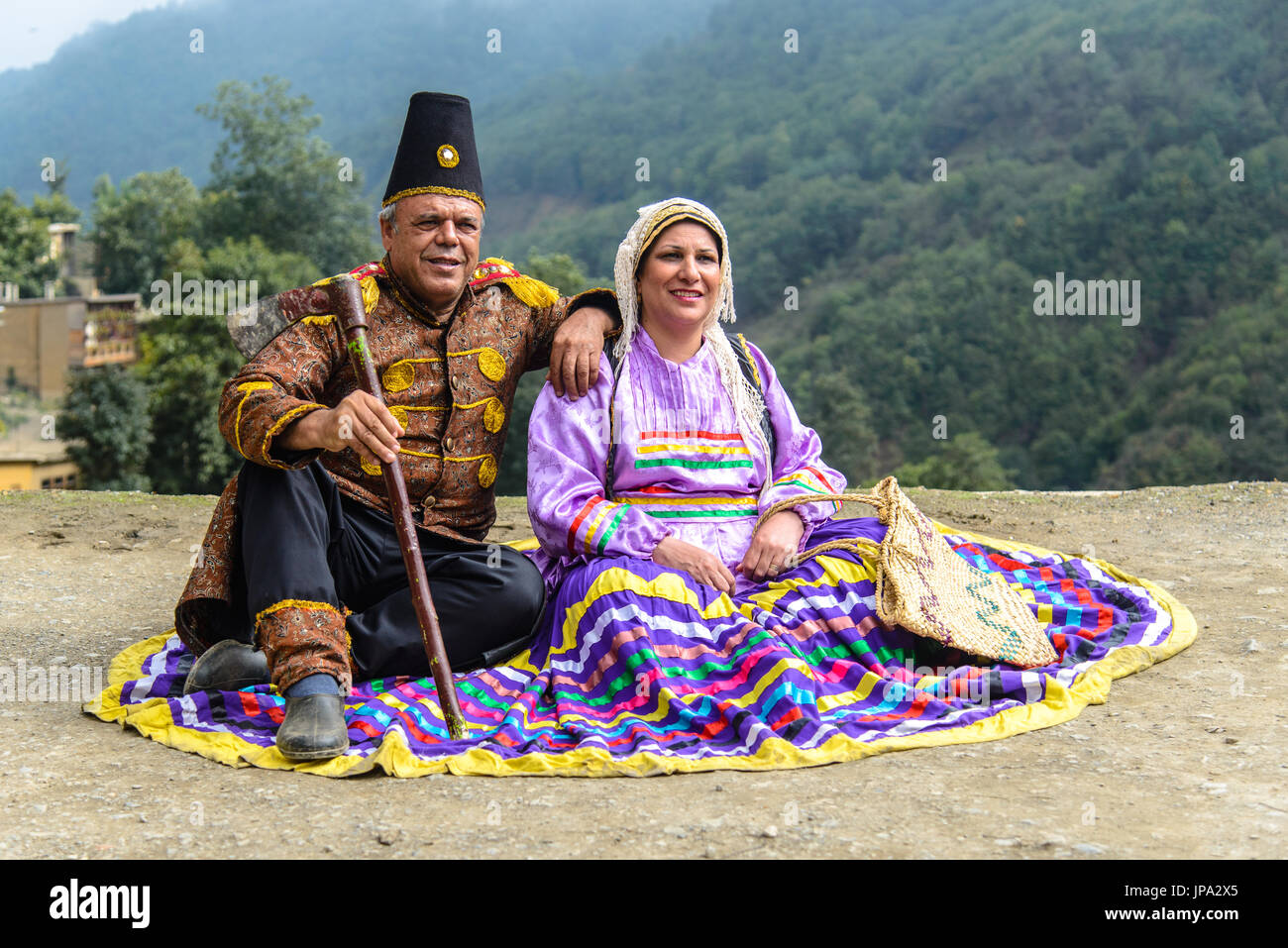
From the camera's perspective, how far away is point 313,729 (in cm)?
295

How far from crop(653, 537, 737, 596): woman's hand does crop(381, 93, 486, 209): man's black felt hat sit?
1.23m

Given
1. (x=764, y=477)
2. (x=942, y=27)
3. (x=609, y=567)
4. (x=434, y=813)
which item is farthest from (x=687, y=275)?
(x=942, y=27)

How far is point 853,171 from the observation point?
59.4 m

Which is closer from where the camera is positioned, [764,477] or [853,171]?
→ [764,477]

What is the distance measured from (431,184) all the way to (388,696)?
1538 millimetres

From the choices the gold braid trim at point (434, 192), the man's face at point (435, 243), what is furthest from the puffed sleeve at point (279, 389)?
the gold braid trim at point (434, 192)

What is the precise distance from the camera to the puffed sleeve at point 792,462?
3904mm

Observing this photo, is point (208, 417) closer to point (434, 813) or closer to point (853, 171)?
point (434, 813)

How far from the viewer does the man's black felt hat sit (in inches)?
143

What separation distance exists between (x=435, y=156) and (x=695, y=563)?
4.83 ft
